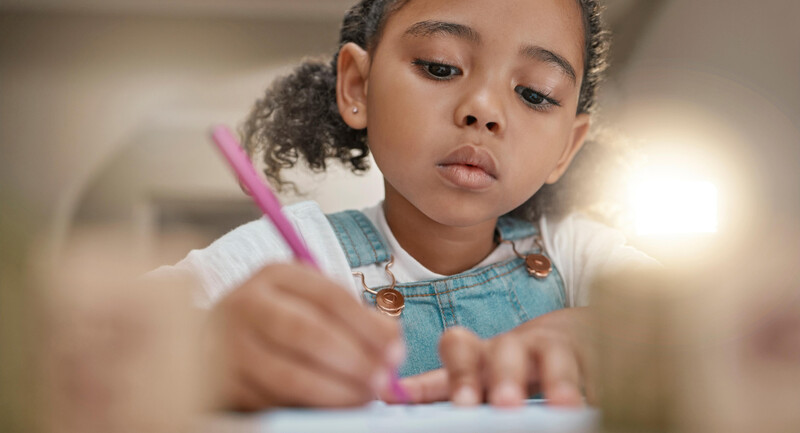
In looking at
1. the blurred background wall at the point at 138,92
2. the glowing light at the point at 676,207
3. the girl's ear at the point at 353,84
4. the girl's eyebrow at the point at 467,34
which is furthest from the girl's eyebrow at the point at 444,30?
the blurred background wall at the point at 138,92

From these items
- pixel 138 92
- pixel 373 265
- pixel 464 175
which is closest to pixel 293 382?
pixel 464 175

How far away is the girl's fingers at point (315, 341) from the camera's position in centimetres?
23

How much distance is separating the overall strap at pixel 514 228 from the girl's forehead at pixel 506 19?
21cm

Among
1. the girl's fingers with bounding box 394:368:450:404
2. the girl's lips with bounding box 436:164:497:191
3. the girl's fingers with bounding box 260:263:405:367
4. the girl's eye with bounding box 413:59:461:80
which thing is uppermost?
the girl's eye with bounding box 413:59:461:80

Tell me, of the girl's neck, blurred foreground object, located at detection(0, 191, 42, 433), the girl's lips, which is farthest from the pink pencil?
the girl's neck

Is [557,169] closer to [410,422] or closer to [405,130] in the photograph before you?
[405,130]

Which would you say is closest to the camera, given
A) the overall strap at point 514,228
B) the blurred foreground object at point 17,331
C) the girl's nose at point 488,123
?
the blurred foreground object at point 17,331

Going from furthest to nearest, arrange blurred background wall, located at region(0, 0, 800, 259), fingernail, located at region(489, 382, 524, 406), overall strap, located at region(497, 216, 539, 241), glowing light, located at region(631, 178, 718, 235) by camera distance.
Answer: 1. blurred background wall, located at region(0, 0, 800, 259)
2. glowing light, located at region(631, 178, 718, 235)
3. overall strap, located at region(497, 216, 539, 241)
4. fingernail, located at region(489, 382, 524, 406)

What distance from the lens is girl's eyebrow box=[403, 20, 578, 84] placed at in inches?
21.8

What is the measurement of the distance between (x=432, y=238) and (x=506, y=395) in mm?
423

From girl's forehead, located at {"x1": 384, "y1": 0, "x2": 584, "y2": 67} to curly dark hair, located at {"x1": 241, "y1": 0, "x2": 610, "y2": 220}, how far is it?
0.40 ft

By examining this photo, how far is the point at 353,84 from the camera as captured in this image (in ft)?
2.38

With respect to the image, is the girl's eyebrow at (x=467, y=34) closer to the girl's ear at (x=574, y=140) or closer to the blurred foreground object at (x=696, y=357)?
the girl's ear at (x=574, y=140)

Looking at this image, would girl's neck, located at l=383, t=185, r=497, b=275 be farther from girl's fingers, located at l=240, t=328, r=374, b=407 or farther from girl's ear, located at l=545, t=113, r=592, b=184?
girl's fingers, located at l=240, t=328, r=374, b=407
